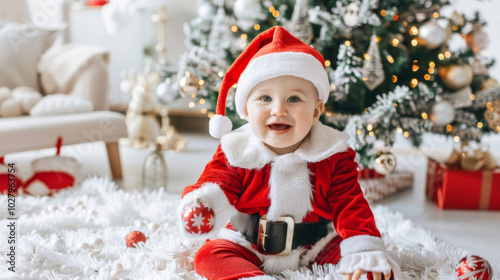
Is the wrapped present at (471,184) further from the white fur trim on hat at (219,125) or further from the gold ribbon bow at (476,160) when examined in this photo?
the white fur trim on hat at (219,125)

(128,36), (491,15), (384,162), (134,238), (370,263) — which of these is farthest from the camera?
(128,36)

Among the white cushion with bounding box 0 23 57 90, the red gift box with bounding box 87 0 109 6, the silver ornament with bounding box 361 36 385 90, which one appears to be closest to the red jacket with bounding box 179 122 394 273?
the silver ornament with bounding box 361 36 385 90

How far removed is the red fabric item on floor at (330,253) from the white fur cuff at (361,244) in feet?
0.37

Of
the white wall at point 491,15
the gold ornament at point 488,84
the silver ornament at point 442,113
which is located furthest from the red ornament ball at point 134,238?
the white wall at point 491,15

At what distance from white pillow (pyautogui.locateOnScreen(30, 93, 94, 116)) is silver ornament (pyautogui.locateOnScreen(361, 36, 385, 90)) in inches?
41.7

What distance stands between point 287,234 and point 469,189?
3.12ft

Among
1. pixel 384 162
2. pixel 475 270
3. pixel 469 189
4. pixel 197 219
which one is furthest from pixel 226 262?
pixel 469 189

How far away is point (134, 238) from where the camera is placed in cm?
103

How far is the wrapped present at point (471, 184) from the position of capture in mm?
1510

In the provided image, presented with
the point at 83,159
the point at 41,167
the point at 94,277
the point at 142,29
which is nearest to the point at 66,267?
the point at 94,277

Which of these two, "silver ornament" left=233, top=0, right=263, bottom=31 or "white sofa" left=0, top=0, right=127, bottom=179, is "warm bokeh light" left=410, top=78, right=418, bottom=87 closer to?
"silver ornament" left=233, top=0, right=263, bottom=31

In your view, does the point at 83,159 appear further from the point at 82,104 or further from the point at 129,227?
the point at 129,227

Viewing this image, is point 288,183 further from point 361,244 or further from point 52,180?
point 52,180

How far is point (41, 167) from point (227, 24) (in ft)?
2.75
